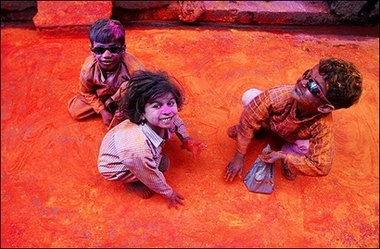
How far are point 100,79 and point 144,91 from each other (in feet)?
2.22

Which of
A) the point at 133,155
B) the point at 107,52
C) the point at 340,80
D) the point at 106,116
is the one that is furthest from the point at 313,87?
the point at 106,116

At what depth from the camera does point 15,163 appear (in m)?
2.80

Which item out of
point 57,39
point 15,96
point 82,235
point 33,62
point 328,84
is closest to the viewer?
point 328,84

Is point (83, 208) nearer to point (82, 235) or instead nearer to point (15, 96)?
point (82, 235)

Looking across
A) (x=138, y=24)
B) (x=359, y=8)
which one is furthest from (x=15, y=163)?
(x=359, y=8)

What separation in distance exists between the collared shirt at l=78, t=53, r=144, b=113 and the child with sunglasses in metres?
0.90

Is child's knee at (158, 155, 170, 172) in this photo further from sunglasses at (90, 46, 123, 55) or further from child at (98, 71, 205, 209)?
sunglasses at (90, 46, 123, 55)

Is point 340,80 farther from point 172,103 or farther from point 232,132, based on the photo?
point 232,132

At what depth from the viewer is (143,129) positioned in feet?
7.32

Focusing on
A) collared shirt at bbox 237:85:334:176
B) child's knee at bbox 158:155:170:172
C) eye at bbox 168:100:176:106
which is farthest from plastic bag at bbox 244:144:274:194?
eye at bbox 168:100:176:106

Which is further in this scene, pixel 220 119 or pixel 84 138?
pixel 220 119

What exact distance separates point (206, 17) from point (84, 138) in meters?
→ 1.91

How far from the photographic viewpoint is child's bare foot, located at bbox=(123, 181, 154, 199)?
265 cm

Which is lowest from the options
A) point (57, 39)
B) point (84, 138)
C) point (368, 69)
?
point (84, 138)
